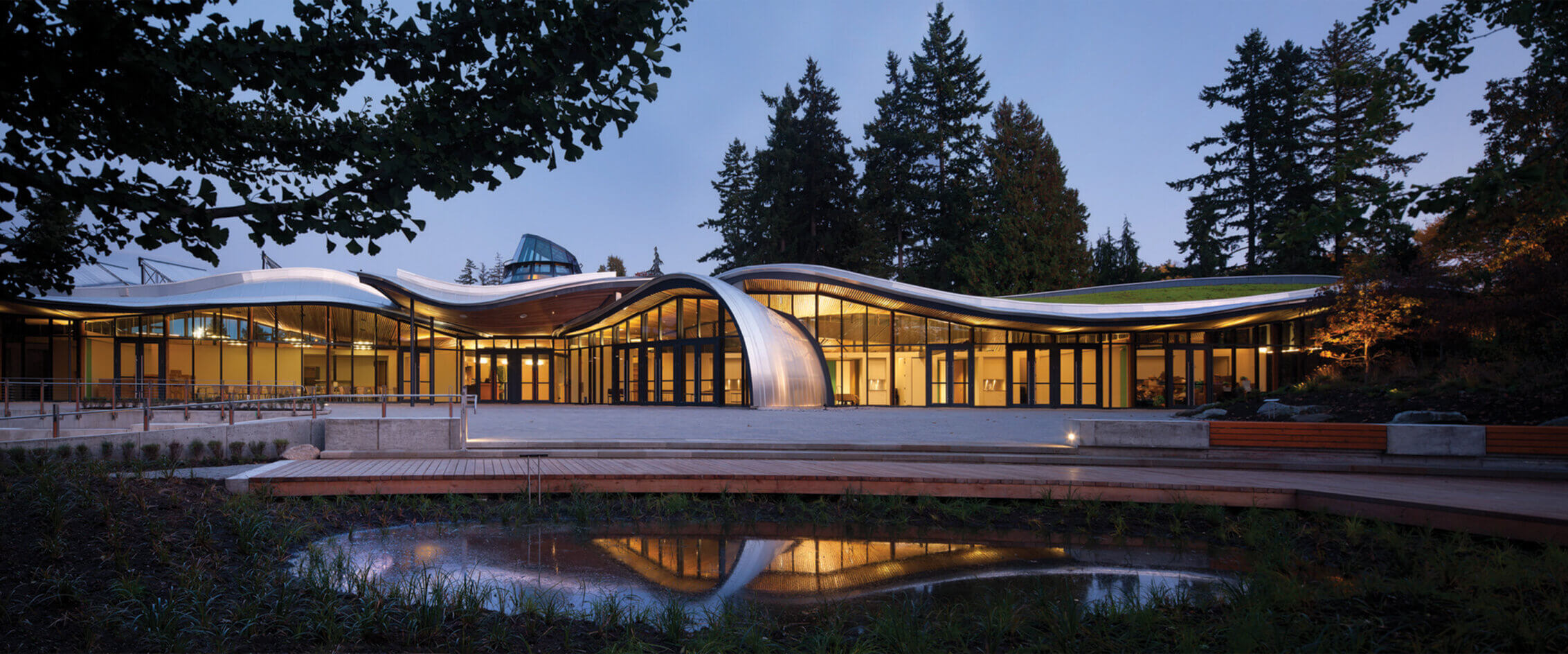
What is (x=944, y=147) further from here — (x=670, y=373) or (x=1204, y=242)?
(x=670, y=373)

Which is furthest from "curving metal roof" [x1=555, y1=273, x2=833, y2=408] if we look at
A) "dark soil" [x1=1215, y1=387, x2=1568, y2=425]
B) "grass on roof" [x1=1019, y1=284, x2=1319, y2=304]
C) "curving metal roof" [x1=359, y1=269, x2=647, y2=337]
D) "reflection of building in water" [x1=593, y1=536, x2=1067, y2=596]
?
"reflection of building in water" [x1=593, y1=536, x2=1067, y2=596]

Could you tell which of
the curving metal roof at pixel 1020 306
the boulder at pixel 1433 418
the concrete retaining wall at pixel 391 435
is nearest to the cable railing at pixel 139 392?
the concrete retaining wall at pixel 391 435

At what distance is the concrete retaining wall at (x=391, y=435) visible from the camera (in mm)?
10984

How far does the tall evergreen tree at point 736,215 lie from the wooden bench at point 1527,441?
4279 cm

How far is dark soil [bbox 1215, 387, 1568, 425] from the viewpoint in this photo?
11.9m

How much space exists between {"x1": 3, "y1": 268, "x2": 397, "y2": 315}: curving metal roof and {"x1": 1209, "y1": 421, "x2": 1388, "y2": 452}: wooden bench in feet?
95.8

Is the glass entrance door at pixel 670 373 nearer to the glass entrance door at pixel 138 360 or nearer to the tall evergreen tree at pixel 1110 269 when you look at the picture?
the glass entrance door at pixel 138 360

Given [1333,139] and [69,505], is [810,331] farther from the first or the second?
[1333,139]

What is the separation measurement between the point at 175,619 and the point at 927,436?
1091 cm

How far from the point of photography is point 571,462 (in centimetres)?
965

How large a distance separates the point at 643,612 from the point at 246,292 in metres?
31.3

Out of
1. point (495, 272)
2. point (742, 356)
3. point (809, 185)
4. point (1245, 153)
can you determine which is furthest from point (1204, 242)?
point (495, 272)

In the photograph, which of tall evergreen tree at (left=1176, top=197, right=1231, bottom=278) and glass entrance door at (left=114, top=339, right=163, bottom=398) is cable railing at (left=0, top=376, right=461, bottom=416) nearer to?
glass entrance door at (left=114, top=339, right=163, bottom=398)

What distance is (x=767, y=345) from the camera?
21984 millimetres
